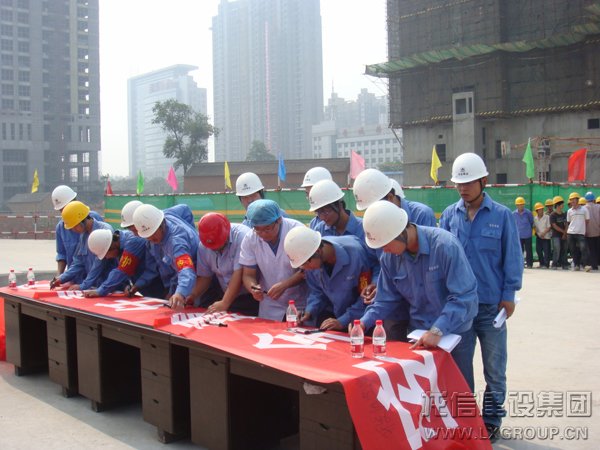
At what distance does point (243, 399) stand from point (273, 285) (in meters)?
1.12

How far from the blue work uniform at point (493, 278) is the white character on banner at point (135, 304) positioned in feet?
9.23

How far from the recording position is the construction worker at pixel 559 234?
548 inches

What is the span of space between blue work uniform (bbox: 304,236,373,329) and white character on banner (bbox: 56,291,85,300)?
279 cm

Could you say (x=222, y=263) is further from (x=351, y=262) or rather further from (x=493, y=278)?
(x=493, y=278)

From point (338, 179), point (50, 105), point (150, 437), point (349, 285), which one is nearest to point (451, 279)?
point (349, 285)

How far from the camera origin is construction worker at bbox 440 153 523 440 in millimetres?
4348

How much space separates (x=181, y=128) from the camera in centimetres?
5859

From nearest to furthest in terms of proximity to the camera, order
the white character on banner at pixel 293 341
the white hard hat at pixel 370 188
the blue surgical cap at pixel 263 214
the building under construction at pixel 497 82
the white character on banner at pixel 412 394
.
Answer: the white character on banner at pixel 412 394 < the white character on banner at pixel 293 341 < the blue surgical cap at pixel 263 214 < the white hard hat at pixel 370 188 < the building under construction at pixel 497 82

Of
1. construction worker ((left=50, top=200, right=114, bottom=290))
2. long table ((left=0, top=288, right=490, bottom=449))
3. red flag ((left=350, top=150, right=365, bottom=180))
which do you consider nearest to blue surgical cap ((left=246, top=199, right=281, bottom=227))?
long table ((left=0, top=288, right=490, bottom=449))

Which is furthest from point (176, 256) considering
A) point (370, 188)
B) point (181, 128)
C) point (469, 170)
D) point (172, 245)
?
point (181, 128)

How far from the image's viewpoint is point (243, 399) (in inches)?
169

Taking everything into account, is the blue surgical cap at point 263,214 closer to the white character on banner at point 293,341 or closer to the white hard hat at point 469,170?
the white character on banner at point 293,341

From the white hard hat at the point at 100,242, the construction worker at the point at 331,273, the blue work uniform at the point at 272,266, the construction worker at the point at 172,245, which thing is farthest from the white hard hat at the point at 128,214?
the construction worker at the point at 331,273

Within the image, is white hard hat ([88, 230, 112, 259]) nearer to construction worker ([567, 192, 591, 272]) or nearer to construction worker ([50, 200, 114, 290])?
construction worker ([50, 200, 114, 290])
